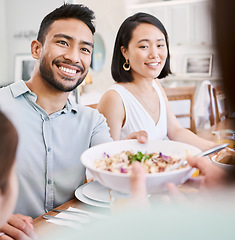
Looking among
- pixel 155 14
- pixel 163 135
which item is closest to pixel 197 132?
pixel 163 135

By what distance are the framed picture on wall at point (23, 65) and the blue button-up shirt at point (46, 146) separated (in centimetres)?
1

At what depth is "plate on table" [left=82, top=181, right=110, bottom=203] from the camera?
370 millimetres

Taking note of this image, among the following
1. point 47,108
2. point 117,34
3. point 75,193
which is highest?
point 117,34

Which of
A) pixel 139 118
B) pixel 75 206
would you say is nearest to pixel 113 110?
pixel 139 118

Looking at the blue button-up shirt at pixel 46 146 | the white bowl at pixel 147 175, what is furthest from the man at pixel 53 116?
the white bowl at pixel 147 175

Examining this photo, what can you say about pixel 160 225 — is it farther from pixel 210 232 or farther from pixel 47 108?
pixel 47 108

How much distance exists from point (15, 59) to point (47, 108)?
8cm

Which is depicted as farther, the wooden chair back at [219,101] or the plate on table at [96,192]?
the plate on table at [96,192]

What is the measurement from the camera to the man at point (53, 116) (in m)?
0.42

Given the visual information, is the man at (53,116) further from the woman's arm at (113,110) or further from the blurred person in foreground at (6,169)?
the blurred person in foreground at (6,169)

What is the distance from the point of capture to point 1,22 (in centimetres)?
41

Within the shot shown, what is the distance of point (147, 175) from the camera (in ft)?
0.85

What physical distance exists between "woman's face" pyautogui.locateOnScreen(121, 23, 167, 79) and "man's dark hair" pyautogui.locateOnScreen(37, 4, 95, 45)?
0.20 feet

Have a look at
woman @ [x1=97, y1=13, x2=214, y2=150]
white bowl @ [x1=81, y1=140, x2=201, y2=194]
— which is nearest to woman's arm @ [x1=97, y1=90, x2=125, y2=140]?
woman @ [x1=97, y1=13, x2=214, y2=150]
